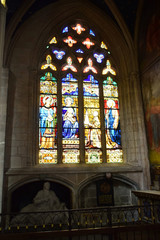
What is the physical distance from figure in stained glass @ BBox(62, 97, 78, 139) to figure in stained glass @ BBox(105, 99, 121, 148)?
4.17 feet

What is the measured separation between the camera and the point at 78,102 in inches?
357

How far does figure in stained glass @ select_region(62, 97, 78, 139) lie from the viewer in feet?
28.5

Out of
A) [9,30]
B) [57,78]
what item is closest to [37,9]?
[9,30]

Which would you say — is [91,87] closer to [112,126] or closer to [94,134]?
[112,126]

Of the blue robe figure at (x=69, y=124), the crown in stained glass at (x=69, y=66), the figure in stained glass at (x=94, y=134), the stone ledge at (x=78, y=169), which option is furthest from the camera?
the crown in stained glass at (x=69, y=66)

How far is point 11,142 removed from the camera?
798cm

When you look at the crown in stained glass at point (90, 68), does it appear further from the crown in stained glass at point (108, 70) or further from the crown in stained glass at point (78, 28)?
the crown in stained glass at point (78, 28)

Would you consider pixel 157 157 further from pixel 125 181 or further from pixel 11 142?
pixel 11 142

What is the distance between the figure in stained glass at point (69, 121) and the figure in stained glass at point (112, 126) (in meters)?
1.27

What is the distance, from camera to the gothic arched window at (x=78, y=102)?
28.0ft

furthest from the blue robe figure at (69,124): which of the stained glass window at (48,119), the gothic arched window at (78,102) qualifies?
the stained glass window at (48,119)

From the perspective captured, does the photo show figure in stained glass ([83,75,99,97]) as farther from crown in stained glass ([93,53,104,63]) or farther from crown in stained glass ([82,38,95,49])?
crown in stained glass ([82,38,95,49])

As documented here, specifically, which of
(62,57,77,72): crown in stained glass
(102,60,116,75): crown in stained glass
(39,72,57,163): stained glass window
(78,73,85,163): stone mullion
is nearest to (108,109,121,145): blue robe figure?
(78,73,85,163): stone mullion

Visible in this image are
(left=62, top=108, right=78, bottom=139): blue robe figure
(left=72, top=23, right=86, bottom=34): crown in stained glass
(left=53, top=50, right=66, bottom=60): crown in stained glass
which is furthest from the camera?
(left=72, top=23, right=86, bottom=34): crown in stained glass
